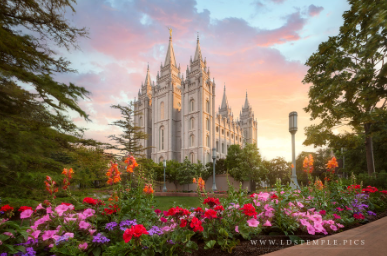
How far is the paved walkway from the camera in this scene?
1644 millimetres

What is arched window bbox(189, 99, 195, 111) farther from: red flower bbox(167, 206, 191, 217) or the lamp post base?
red flower bbox(167, 206, 191, 217)

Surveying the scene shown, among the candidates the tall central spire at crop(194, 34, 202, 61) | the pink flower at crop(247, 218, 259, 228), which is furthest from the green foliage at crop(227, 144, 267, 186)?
the tall central spire at crop(194, 34, 202, 61)

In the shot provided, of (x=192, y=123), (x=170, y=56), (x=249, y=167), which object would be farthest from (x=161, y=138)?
(x=249, y=167)

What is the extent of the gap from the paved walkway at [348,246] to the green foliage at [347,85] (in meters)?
8.83

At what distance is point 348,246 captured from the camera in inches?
70.0

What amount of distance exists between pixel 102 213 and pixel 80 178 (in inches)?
136

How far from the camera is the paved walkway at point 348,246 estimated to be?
1.64m

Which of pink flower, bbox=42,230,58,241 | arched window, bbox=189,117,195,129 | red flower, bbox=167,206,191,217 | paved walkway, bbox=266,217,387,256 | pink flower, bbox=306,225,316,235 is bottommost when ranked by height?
pink flower, bbox=306,225,316,235

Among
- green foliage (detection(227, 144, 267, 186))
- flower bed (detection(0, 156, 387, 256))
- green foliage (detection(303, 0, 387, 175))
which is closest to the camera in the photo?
flower bed (detection(0, 156, 387, 256))

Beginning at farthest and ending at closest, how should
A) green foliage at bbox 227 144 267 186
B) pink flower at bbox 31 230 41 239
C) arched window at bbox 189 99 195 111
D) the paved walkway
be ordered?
arched window at bbox 189 99 195 111, green foliage at bbox 227 144 267 186, pink flower at bbox 31 230 41 239, the paved walkway

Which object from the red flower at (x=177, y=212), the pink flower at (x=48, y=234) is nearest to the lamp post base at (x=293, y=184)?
the red flower at (x=177, y=212)

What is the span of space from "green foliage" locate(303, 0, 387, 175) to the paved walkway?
29.0 ft

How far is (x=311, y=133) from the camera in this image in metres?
12.3

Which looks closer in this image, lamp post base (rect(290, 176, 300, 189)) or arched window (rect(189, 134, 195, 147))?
lamp post base (rect(290, 176, 300, 189))
